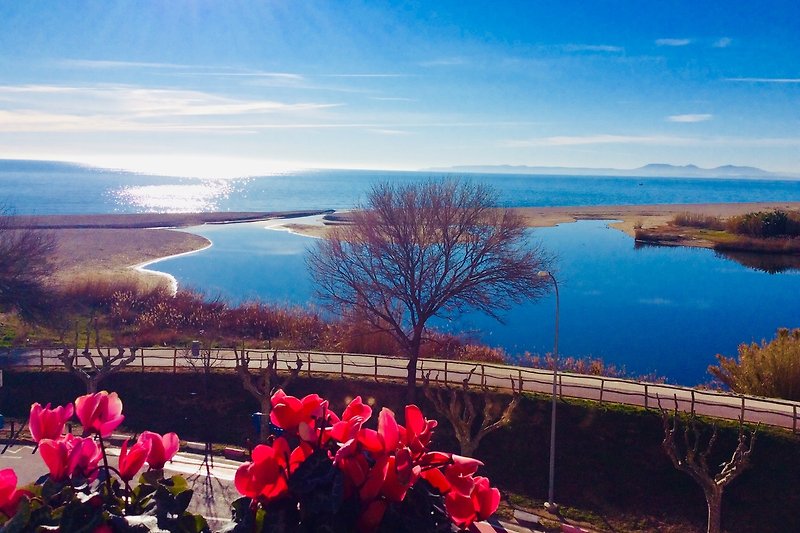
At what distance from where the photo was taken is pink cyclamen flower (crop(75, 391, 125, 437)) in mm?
3822

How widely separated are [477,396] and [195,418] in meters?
11.3

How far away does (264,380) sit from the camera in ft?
82.8

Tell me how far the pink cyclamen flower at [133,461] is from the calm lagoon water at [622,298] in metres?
36.5

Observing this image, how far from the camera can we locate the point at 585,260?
7456 centimetres

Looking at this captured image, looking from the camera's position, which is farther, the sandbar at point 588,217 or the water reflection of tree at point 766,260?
the sandbar at point 588,217

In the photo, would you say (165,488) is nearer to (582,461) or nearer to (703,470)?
(703,470)

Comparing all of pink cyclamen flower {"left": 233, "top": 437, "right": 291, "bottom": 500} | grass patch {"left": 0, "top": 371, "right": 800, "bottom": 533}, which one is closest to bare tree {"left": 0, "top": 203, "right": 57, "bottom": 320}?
grass patch {"left": 0, "top": 371, "right": 800, "bottom": 533}

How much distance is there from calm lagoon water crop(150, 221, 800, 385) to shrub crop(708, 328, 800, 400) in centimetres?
656

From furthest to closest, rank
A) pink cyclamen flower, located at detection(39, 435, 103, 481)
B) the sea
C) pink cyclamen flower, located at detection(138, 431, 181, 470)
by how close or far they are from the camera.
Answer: the sea
pink cyclamen flower, located at detection(138, 431, 181, 470)
pink cyclamen flower, located at detection(39, 435, 103, 481)

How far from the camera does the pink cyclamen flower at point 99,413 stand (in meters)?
3.82

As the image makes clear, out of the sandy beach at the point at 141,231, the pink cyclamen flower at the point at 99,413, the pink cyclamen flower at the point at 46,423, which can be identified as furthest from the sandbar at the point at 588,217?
the pink cyclamen flower at the point at 99,413

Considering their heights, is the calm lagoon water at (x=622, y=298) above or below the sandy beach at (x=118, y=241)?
below

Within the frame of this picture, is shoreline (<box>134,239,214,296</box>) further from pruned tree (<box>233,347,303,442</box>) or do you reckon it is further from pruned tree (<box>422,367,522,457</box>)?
pruned tree (<box>422,367,522,457</box>)

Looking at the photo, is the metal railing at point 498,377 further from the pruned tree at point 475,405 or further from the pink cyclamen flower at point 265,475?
the pink cyclamen flower at point 265,475
